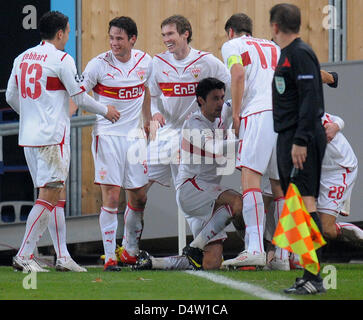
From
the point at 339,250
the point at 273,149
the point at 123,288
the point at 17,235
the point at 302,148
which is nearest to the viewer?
the point at 302,148

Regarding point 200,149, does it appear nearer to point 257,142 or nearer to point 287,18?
point 257,142

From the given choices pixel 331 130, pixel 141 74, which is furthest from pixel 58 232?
pixel 331 130

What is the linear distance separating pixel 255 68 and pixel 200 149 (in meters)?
0.95

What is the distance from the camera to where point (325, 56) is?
12570 millimetres

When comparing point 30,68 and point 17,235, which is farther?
point 17,235

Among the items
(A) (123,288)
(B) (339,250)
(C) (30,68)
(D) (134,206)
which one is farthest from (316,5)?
(A) (123,288)

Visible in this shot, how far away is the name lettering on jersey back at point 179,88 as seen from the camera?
9789mm

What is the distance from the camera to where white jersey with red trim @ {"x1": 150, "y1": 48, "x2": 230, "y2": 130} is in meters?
9.77

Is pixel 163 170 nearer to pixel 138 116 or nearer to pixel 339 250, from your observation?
pixel 138 116

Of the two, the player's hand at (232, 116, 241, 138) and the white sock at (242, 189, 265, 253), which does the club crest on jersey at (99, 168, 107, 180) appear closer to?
the player's hand at (232, 116, 241, 138)

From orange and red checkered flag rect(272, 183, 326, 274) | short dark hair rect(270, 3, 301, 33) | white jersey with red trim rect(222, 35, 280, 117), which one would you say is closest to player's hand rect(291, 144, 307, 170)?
orange and red checkered flag rect(272, 183, 326, 274)

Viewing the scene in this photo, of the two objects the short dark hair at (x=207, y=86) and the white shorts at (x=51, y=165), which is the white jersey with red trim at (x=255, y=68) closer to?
the short dark hair at (x=207, y=86)

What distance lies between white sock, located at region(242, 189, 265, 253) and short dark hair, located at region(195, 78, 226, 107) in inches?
41.8

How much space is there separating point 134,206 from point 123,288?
9.64 ft
